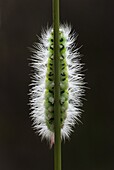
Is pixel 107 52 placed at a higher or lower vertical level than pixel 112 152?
higher

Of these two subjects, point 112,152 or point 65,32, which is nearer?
point 65,32

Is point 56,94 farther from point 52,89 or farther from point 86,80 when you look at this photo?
point 86,80

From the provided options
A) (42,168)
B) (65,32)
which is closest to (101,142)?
(42,168)

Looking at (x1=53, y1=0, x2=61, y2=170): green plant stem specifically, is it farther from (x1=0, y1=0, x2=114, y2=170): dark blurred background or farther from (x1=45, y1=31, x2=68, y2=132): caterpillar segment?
(x1=0, y1=0, x2=114, y2=170): dark blurred background

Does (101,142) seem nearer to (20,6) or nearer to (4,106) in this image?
(4,106)

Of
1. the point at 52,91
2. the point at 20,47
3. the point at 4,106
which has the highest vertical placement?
the point at 20,47

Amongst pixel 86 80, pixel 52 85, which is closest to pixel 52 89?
pixel 52 85

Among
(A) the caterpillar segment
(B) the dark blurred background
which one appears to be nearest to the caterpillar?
(A) the caterpillar segment

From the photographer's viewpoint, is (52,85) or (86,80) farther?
(86,80)

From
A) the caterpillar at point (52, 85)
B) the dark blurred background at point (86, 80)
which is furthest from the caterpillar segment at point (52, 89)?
the dark blurred background at point (86, 80)
